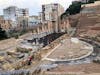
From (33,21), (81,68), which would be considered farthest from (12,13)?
(81,68)

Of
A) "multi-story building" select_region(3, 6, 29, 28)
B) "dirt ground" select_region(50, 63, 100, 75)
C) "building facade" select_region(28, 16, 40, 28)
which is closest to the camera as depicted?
"dirt ground" select_region(50, 63, 100, 75)

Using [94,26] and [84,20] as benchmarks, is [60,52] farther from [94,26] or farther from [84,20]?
[84,20]

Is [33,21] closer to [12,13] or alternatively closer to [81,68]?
[12,13]

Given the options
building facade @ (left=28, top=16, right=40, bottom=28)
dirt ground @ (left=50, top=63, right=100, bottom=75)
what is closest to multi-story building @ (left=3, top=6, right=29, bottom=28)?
building facade @ (left=28, top=16, right=40, bottom=28)

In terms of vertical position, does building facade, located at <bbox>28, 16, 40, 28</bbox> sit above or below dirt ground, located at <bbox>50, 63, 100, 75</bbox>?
above

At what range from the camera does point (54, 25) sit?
64812 mm

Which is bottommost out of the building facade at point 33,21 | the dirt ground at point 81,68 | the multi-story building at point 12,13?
the dirt ground at point 81,68

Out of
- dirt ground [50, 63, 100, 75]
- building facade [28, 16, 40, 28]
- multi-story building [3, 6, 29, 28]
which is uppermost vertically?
multi-story building [3, 6, 29, 28]

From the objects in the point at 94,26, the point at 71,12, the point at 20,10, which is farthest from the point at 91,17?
the point at 20,10

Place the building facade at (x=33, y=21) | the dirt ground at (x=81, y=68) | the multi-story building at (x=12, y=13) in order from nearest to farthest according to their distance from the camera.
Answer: the dirt ground at (x=81, y=68) → the building facade at (x=33, y=21) → the multi-story building at (x=12, y=13)

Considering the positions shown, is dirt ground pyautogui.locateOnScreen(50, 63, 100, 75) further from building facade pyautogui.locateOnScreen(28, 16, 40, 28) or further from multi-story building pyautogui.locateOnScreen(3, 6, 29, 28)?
multi-story building pyautogui.locateOnScreen(3, 6, 29, 28)

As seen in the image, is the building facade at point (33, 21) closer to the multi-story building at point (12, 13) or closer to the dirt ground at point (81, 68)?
the multi-story building at point (12, 13)

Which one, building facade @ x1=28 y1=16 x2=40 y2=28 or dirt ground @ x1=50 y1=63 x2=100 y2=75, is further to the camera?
building facade @ x1=28 y1=16 x2=40 y2=28

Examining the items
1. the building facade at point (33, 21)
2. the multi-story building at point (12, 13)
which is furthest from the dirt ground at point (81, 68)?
the multi-story building at point (12, 13)
